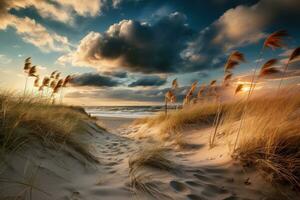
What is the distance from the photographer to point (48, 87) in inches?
263

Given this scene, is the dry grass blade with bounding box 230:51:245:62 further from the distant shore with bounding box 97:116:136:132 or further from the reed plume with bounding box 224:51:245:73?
the distant shore with bounding box 97:116:136:132

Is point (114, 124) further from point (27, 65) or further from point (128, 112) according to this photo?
point (128, 112)

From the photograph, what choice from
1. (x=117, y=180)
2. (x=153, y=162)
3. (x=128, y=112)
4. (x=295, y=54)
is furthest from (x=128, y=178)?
(x=128, y=112)

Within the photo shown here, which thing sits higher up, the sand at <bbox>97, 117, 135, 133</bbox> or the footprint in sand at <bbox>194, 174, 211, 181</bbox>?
the footprint in sand at <bbox>194, 174, 211, 181</bbox>

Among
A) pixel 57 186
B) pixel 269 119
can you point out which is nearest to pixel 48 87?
pixel 57 186

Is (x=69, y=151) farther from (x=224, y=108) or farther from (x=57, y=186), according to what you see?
(x=224, y=108)

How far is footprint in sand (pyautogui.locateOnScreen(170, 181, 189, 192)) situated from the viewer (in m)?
2.11

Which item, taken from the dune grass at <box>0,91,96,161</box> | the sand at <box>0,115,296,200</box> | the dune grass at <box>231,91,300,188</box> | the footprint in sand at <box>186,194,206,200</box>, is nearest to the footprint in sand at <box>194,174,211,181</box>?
the sand at <box>0,115,296,200</box>

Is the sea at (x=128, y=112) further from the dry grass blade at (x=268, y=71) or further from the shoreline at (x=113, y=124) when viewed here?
the dry grass blade at (x=268, y=71)

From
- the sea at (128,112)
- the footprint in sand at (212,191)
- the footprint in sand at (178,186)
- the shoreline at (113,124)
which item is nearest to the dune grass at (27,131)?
the footprint in sand at (178,186)

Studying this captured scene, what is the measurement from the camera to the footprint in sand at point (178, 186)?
83.3 inches

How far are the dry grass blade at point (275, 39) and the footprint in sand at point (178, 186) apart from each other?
278 centimetres

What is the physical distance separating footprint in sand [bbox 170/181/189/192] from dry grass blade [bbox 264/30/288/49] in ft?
9.11

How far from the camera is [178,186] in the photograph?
2184mm
